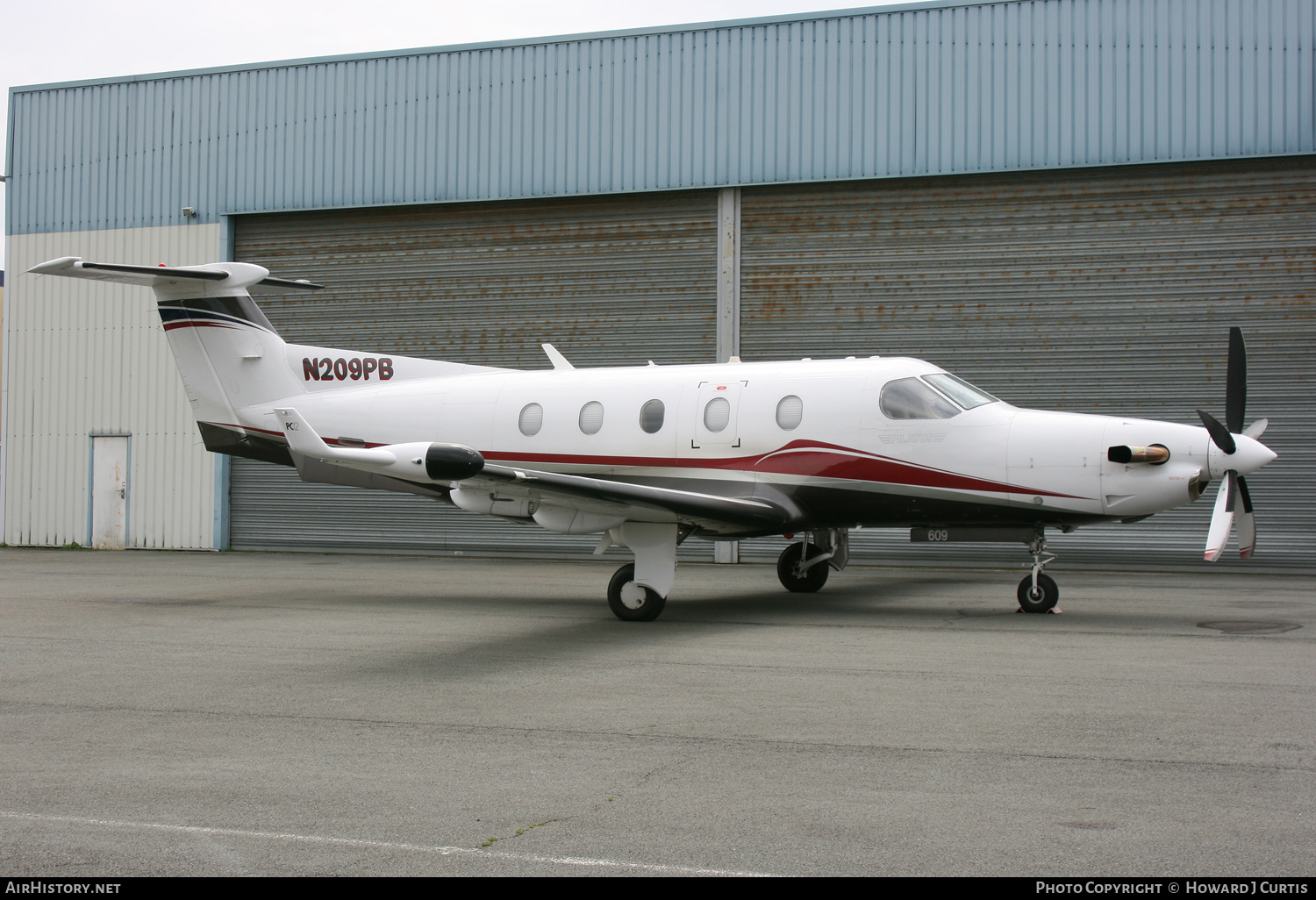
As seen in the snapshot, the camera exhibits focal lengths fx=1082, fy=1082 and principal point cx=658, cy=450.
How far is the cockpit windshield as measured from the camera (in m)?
11.4

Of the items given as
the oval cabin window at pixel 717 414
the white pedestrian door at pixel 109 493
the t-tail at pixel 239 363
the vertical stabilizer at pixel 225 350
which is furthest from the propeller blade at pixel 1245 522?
the white pedestrian door at pixel 109 493

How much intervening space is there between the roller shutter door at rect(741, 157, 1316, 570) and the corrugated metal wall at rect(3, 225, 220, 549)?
11601 mm

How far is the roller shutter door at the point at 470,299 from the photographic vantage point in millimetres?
19984

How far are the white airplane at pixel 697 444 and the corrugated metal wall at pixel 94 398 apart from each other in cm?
816

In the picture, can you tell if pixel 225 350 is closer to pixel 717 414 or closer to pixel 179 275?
pixel 179 275

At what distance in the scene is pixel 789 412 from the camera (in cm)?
1202

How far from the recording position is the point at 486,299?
2106 centimetres

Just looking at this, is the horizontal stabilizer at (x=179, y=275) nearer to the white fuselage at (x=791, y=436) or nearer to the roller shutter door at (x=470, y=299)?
the white fuselage at (x=791, y=436)

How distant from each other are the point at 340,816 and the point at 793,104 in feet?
56.5

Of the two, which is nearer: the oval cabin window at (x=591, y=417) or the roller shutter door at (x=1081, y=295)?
the oval cabin window at (x=591, y=417)

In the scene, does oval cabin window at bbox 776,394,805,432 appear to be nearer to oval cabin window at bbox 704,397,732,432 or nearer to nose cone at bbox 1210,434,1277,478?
oval cabin window at bbox 704,397,732,432

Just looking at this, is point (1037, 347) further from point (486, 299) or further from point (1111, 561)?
point (486, 299)
